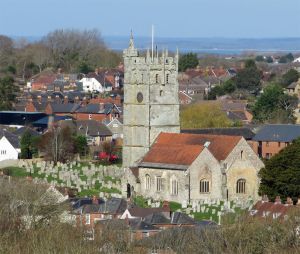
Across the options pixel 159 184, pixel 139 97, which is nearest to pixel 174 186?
pixel 159 184

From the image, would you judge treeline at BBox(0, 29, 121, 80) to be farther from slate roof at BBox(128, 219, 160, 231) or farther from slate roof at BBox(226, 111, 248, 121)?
slate roof at BBox(128, 219, 160, 231)

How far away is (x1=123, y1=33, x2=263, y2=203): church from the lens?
59.7m

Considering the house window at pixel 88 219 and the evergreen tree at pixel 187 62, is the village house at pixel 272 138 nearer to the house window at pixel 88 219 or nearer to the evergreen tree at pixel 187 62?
the house window at pixel 88 219

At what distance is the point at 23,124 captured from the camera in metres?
89.2

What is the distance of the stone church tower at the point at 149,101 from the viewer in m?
64.0

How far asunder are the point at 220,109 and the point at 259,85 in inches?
1074

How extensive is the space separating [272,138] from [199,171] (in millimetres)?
14627

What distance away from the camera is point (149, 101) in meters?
64.2

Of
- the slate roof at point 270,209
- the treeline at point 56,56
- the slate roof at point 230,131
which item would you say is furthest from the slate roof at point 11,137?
the treeline at point 56,56

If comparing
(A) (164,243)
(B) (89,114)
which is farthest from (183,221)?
(B) (89,114)

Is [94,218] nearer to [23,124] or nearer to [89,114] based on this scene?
[23,124]

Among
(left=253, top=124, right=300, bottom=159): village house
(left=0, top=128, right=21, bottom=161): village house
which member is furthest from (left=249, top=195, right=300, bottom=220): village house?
(left=0, top=128, right=21, bottom=161): village house

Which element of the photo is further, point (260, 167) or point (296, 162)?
point (260, 167)

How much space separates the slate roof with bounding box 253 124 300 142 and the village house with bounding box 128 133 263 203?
1243cm
